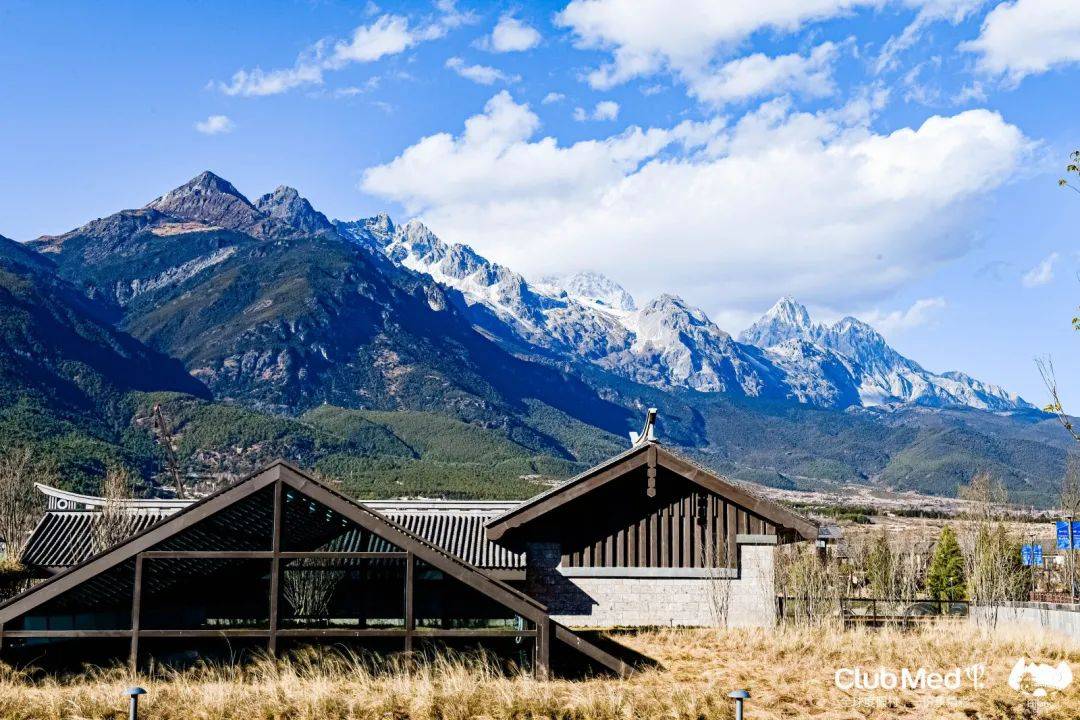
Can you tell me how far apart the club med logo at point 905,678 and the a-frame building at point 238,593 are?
4.01 meters

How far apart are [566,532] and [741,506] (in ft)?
13.2

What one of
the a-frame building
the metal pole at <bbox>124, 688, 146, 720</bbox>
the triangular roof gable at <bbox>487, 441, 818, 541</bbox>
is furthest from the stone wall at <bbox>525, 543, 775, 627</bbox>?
the metal pole at <bbox>124, 688, 146, 720</bbox>

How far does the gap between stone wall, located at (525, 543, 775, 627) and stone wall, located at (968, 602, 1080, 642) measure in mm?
8086

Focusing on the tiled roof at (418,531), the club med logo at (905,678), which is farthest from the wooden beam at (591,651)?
the tiled roof at (418,531)

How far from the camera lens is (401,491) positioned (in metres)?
153

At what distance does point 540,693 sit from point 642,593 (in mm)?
7388

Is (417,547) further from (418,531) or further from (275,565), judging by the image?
(418,531)

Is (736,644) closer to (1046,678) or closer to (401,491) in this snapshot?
(1046,678)

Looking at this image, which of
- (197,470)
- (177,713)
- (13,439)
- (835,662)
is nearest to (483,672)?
(177,713)

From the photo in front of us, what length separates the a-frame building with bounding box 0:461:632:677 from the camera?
624 inches

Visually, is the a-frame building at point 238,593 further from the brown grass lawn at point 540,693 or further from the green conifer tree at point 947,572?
the green conifer tree at point 947,572

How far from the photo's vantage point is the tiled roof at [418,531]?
3005cm

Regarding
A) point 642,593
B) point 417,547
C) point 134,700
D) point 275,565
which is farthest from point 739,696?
point 642,593

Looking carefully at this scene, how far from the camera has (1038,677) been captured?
1803 cm
